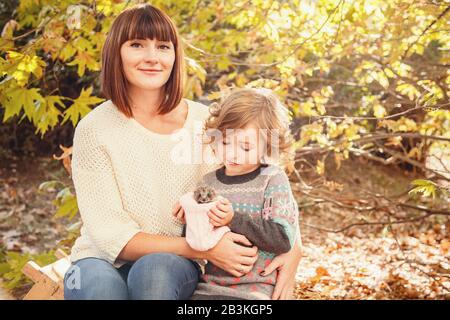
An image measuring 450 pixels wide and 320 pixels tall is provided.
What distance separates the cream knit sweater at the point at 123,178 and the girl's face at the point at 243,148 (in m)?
0.24

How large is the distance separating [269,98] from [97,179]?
2.32 ft

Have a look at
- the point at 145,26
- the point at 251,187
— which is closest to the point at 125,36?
the point at 145,26

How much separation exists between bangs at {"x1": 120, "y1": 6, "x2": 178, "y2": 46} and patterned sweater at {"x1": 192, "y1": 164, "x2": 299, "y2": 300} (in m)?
0.61

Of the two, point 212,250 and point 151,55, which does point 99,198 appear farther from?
point 151,55

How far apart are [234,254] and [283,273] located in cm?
22

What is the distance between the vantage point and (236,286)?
2002mm

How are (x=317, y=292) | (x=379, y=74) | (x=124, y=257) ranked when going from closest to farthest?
1. (x=124, y=257)
2. (x=379, y=74)
3. (x=317, y=292)

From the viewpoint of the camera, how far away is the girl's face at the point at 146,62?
2.20m

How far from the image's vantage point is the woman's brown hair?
219 cm

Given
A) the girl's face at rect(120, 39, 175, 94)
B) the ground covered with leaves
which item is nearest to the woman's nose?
the girl's face at rect(120, 39, 175, 94)

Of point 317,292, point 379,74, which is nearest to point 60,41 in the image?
point 379,74

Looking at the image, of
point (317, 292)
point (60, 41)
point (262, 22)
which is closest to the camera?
point (60, 41)
